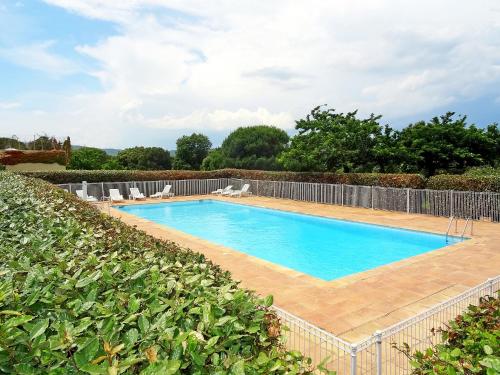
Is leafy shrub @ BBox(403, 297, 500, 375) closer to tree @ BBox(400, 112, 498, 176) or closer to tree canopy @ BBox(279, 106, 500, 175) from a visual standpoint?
tree canopy @ BBox(279, 106, 500, 175)

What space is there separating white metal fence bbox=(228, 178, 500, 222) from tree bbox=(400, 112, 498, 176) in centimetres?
482

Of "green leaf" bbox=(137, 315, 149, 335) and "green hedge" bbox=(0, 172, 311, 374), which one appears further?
"green leaf" bbox=(137, 315, 149, 335)

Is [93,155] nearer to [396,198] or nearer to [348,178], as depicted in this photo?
[348,178]

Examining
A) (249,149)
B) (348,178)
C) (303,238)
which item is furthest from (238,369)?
(249,149)

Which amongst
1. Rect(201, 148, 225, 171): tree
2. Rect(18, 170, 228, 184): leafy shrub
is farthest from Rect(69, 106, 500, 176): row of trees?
Rect(201, 148, 225, 171): tree

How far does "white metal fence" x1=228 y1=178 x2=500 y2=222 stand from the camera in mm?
13648

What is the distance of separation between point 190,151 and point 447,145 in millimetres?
42249

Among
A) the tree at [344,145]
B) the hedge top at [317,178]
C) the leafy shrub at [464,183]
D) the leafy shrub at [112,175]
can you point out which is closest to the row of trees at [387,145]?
the tree at [344,145]

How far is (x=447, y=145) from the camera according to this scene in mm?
20500

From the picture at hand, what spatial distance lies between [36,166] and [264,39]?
879 inches

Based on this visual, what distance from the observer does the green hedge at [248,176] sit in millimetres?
16719

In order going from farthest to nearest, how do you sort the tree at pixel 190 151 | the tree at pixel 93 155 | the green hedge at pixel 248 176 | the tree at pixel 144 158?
1. the tree at pixel 190 151
2. the tree at pixel 144 158
3. the tree at pixel 93 155
4. the green hedge at pixel 248 176

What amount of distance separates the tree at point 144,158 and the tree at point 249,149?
1084 centimetres

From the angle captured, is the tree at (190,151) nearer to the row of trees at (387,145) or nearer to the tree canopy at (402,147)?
the row of trees at (387,145)
